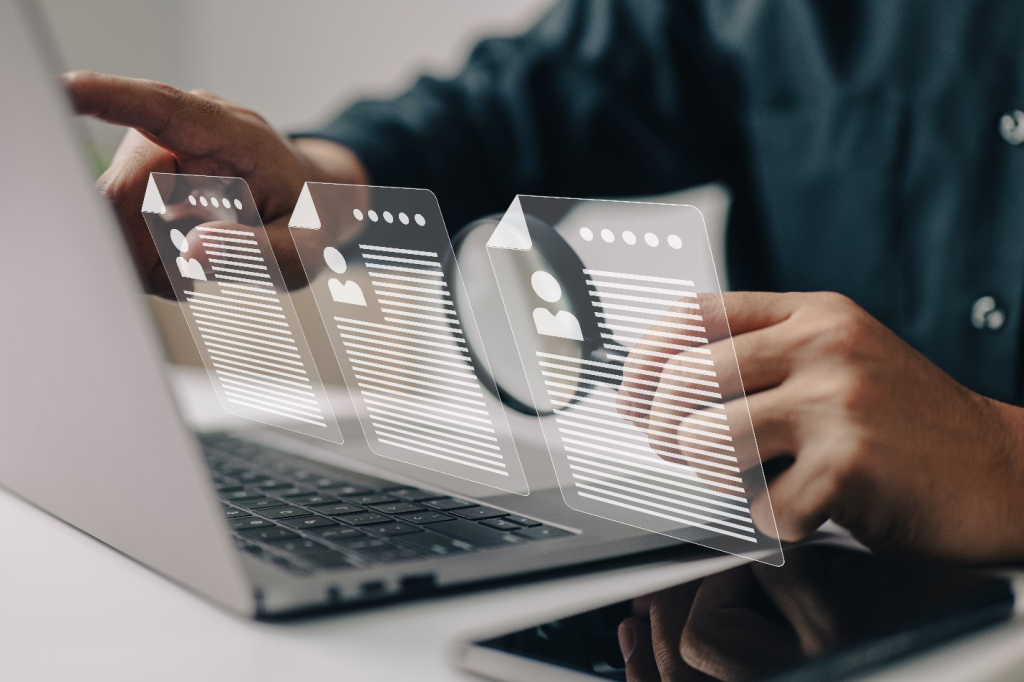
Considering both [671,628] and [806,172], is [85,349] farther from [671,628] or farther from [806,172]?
[806,172]

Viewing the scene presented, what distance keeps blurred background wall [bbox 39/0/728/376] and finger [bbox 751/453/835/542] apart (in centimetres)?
62

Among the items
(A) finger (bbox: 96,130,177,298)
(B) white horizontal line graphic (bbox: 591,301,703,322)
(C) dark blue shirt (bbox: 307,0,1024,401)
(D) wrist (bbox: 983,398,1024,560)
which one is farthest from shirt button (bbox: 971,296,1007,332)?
(A) finger (bbox: 96,130,177,298)

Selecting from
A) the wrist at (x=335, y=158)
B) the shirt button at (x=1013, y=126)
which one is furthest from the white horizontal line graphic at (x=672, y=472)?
the shirt button at (x=1013, y=126)

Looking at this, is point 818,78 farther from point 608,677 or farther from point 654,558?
point 608,677

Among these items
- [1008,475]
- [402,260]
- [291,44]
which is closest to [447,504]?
[402,260]

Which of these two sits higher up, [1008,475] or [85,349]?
[85,349]

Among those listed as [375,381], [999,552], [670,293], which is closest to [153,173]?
[375,381]

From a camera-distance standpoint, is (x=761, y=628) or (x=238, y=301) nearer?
(x=761, y=628)

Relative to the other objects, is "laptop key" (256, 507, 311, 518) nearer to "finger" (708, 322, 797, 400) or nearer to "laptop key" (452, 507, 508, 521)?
"laptop key" (452, 507, 508, 521)

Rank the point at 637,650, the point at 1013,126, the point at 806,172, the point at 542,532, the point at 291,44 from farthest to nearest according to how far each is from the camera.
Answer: the point at 291,44 → the point at 806,172 → the point at 1013,126 → the point at 542,532 → the point at 637,650

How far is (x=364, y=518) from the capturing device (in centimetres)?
35

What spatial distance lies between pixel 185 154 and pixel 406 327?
136 millimetres

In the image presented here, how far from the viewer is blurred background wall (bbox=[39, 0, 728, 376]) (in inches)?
55.1

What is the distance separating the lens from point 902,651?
0.25 meters
